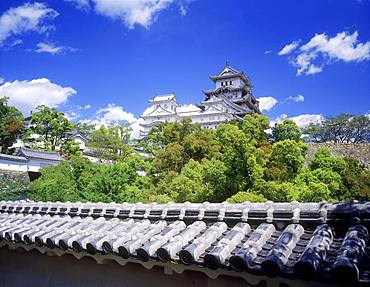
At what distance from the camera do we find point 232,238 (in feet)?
7.81

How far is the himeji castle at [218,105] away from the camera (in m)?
45.2

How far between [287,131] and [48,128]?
72.1 ft

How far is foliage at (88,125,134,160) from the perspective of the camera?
28.5m

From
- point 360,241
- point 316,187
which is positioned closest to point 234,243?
point 360,241

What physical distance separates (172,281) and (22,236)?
185 cm

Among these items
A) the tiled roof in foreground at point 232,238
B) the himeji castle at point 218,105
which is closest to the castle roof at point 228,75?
the himeji castle at point 218,105

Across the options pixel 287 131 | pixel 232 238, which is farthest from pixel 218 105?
pixel 232 238

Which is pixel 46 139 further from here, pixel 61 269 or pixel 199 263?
pixel 199 263

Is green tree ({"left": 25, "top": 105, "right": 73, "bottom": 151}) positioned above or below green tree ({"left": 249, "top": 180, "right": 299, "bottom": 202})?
above

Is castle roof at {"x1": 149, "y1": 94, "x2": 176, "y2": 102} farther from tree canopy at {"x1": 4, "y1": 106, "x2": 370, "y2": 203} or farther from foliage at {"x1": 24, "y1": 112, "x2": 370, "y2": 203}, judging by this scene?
foliage at {"x1": 24, "y1": 112, "x2": 370, "y2": 203}

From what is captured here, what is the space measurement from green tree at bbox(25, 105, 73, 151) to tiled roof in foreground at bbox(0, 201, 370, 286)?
93.6ft

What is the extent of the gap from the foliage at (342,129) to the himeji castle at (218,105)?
935cm

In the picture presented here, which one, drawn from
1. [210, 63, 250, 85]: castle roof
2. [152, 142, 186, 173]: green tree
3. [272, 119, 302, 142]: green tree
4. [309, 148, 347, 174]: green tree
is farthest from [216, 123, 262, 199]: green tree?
[210, 63, 250, 85]: castle roof

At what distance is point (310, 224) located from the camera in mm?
2363
